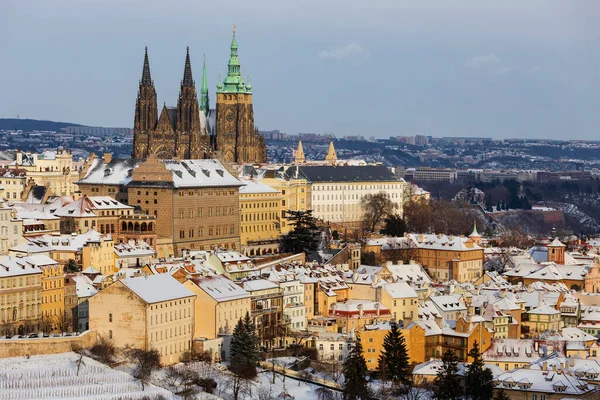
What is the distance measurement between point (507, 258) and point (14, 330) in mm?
46874

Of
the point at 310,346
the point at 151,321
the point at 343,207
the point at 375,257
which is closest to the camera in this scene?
the point at 151,321

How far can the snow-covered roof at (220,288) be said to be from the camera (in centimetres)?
7900

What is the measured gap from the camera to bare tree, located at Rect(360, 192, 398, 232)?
13125cm

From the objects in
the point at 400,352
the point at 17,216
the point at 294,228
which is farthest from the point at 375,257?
the point at 400,352

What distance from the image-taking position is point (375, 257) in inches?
4301

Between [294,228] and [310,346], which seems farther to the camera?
[294,228]

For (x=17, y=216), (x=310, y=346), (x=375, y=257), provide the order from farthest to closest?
(x=375, y=257) → (x=17, y=216) → (x=310, y=346)

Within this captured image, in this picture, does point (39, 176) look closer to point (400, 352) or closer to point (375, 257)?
point (375, 257)

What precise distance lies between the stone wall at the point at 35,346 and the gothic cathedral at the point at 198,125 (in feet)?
196

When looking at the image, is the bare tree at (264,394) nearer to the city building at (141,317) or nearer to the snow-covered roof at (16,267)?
the city building at (141,317)

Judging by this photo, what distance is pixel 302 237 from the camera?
110 m

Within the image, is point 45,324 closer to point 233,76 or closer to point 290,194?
point 290,194

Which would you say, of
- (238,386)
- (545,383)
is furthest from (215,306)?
(545,383)

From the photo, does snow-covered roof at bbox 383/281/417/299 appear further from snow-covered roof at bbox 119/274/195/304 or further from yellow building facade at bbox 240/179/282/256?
yellow building facade at bbox 240/179/282/256
